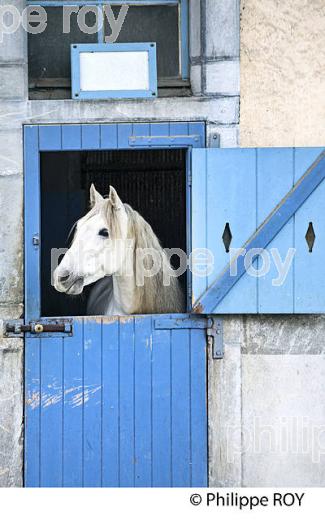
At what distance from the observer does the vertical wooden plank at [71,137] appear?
5.06 metres

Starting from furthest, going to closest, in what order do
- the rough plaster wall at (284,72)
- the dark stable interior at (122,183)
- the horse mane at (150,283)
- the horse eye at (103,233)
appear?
the dark stable interior at (122,183) < the horse mane at (150,283) < the horse eye at (103,233) < the rough plaster wall at (284,72)

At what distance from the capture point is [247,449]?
5109 millimetres

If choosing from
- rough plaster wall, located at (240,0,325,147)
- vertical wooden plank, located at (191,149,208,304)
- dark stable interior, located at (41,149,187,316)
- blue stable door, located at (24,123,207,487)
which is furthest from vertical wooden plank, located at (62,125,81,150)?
dark stable interior, located at (41,149,187,316)

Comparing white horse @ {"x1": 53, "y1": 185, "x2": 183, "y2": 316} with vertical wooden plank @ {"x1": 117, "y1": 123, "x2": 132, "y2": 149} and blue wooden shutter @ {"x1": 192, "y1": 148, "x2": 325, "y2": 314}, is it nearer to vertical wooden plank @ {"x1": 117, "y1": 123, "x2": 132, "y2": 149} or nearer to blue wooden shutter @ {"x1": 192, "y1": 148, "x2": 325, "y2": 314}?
vertical wooden plank @ {"x1": 117, "y1": 123, "x2": 132, "y2": 149}

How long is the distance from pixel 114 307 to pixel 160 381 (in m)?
0.63

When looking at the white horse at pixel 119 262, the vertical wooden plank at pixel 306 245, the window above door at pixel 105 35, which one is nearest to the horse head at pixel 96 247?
the white horse at pixel 119 262

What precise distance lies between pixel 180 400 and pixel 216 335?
0.43 m

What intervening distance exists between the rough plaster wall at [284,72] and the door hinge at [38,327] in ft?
4.73

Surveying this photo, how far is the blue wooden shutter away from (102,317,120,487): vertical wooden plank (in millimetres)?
526

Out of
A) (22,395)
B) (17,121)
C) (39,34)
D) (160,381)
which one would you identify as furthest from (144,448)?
(39,34)

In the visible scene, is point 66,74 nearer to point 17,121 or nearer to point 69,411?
point 17,121

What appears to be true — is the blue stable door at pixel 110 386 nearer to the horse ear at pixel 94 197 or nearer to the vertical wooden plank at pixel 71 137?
the vertical wooden plank at pixel 71 137

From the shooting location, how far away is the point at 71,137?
5062 millimetres

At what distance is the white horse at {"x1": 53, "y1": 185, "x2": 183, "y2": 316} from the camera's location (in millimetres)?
5129
